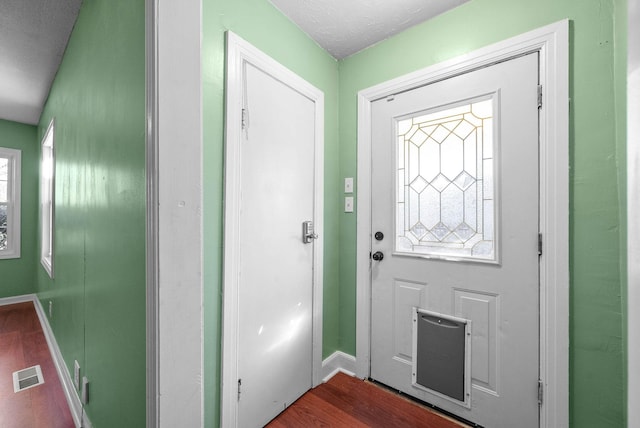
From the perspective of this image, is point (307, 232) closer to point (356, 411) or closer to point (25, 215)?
point (356, 411)

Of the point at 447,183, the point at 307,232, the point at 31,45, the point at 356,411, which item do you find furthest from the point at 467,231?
the point at 31,45

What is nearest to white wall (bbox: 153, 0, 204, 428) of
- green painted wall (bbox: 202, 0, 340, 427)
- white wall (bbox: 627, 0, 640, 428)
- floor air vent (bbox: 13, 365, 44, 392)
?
green painted wall (bbox: 202, 0, 340, 427)

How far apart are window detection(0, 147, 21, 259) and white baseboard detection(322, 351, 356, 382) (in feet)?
14.5

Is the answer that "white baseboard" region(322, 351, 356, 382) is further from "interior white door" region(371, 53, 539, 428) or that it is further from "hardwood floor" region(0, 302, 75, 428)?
"hardwood floor" region(0, 302, 75, 428)

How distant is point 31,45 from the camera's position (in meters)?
2.03

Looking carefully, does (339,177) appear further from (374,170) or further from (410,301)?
(410,301)

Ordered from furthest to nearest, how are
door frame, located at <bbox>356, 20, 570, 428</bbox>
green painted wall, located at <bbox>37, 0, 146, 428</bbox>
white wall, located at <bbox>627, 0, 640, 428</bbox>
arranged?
door frame, located at <bbox>356, 20, 570, 428</bbox>
green painted wall, located at <bbox>37, 0, 146, 428</bbox>
white wall, located at <bbox>627, 0, 640, 428</bbox>

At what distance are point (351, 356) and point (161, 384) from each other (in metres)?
1.51

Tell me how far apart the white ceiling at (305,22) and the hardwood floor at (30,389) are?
7.95 feet

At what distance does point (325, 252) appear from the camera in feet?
6.56

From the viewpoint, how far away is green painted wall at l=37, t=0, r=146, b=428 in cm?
92

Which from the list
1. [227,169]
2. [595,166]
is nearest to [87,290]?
[227,169]

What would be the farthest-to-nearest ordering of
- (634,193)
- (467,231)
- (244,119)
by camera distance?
1. (467,231)
2. (244,119)
3. (634,193)

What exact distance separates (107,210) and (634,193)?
1812 millimetres
